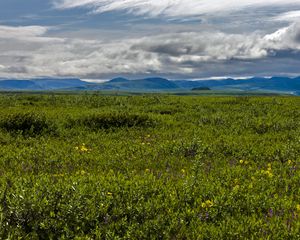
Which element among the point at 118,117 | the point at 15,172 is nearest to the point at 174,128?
the point at 118,117

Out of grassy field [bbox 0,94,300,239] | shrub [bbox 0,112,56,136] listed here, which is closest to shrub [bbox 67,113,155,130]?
grassy field [bbox 0,94,300,239]

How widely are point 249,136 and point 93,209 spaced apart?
34.8 ft

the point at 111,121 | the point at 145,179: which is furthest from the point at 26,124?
the point at 145,179

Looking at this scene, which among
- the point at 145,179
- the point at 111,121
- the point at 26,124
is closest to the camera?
the point at 145,179

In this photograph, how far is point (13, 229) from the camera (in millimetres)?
5344

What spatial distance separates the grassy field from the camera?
18.6 feet

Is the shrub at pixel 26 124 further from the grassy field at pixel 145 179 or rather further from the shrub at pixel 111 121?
the shrub at pixel 111 121

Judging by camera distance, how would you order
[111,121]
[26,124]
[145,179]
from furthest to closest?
[111,121] → [26,124] → [145,179]

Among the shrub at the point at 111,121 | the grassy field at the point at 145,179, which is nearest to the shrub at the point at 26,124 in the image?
the grassy field at the point at 145,179

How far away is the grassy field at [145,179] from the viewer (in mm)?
5684

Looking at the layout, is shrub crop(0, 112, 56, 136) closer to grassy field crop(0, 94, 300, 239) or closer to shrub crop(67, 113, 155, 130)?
grassy field crop(0, 94, 300, 239)

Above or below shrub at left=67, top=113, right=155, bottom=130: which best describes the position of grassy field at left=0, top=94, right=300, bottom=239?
below

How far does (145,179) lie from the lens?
27.2 feet

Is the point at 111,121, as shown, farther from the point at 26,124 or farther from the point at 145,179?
the point at 145,179
